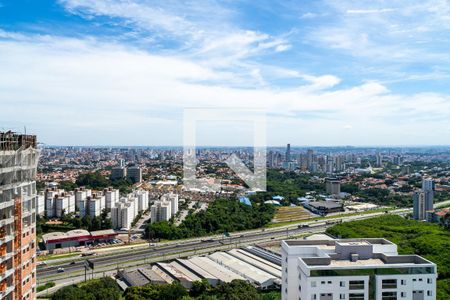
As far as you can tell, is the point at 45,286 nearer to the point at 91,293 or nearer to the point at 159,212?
the point at 91,293

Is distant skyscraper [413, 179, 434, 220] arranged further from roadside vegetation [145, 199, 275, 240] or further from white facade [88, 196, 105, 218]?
white facade [88, 196, 105, 218]

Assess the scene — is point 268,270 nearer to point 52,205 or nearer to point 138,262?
point 138,262

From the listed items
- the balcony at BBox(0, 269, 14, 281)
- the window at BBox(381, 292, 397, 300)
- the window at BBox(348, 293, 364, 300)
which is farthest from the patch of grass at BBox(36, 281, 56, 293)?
the window at BBox(381, 292, 397, 300)

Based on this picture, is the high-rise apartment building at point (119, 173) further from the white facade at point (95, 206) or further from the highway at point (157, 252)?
the highway at point (157, 252)

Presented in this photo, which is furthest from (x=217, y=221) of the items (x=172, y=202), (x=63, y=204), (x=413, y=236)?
(x=413, y=236)

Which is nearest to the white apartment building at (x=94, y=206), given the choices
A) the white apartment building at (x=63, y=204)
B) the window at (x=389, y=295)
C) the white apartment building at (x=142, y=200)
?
the white apartment building at (x=63, y=204)

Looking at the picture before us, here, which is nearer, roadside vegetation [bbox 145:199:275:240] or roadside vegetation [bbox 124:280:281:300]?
roadside vegetation [bbox 124:280:281:300]
